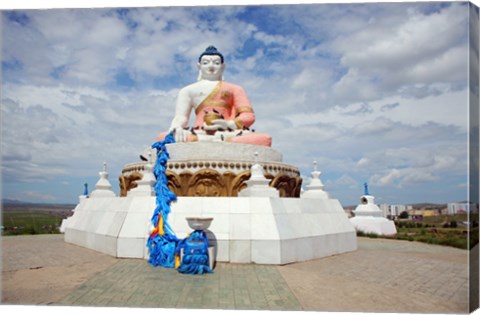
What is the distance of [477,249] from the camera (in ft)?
19.8

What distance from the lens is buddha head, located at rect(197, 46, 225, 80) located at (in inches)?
570

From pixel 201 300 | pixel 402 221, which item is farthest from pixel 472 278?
pixel 402 221

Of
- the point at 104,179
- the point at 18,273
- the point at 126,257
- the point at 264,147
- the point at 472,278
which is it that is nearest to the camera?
the point at 472,278

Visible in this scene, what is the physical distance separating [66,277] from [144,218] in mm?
2207

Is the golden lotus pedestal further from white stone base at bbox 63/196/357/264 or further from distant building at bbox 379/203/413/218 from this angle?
distant building at bbox 379/203/413/218

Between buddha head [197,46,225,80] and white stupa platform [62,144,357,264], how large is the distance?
19.1 feet

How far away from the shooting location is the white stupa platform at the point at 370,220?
17.1 metres

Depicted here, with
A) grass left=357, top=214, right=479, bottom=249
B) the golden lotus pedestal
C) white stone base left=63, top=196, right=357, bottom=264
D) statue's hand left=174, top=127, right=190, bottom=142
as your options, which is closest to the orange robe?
statue's hand left=174, top=127, right=190, bottom=142

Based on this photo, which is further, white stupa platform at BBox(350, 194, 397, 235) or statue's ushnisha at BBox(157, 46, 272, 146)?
→ white stupa platform at BBox(350, 194, 397, 235)

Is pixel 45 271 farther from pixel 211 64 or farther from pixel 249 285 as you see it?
pixel 211 64

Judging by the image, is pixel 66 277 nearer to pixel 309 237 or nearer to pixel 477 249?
pixel 309 237

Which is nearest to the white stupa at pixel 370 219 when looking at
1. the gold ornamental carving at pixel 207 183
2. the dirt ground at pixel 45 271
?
the gold ornamental carving at pixel 207 183

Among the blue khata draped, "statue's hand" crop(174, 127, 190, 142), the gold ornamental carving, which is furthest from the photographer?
"statue's hand" crop(174, 127, 190, 142)

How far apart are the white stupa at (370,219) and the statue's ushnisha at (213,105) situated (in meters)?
7.22
